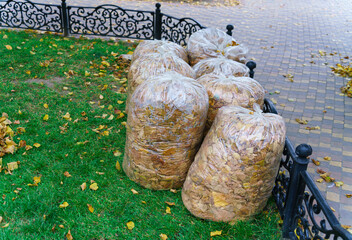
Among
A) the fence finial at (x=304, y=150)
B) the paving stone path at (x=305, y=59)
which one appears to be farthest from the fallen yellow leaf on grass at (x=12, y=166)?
the paving stone path at (x=305, y=59)

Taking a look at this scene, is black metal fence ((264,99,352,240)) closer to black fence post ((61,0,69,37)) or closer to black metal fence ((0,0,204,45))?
black metal fence ((0,0,204,45))

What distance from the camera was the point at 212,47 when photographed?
16.5ft

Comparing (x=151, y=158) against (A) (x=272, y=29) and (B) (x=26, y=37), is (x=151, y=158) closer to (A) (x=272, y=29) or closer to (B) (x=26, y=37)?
(B) (x=26, y=37)

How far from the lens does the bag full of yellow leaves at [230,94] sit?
11.4 feet

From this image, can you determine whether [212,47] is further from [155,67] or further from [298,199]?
[298,199]

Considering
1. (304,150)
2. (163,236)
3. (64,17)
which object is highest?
(304,150)

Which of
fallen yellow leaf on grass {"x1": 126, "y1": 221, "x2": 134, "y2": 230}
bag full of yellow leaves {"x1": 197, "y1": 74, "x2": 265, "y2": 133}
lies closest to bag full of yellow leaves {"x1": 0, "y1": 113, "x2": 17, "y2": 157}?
fallen yellow leaf on grass {"x1": 126, "y1": 221, "x2": 134, "y2": 230}

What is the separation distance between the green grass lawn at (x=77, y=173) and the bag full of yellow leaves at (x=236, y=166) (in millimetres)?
162

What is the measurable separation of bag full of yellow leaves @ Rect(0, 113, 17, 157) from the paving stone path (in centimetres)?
353

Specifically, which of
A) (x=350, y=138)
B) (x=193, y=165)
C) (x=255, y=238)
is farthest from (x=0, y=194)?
(x=350, y=138)

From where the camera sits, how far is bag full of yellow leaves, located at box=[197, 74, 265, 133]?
11.4 feet

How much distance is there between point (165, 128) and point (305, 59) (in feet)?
20.1

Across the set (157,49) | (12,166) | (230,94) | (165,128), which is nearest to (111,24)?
(157,49)

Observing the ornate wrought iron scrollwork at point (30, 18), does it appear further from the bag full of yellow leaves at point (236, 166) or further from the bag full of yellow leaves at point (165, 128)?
the bag full of yellow leaves at point (236, 166)
